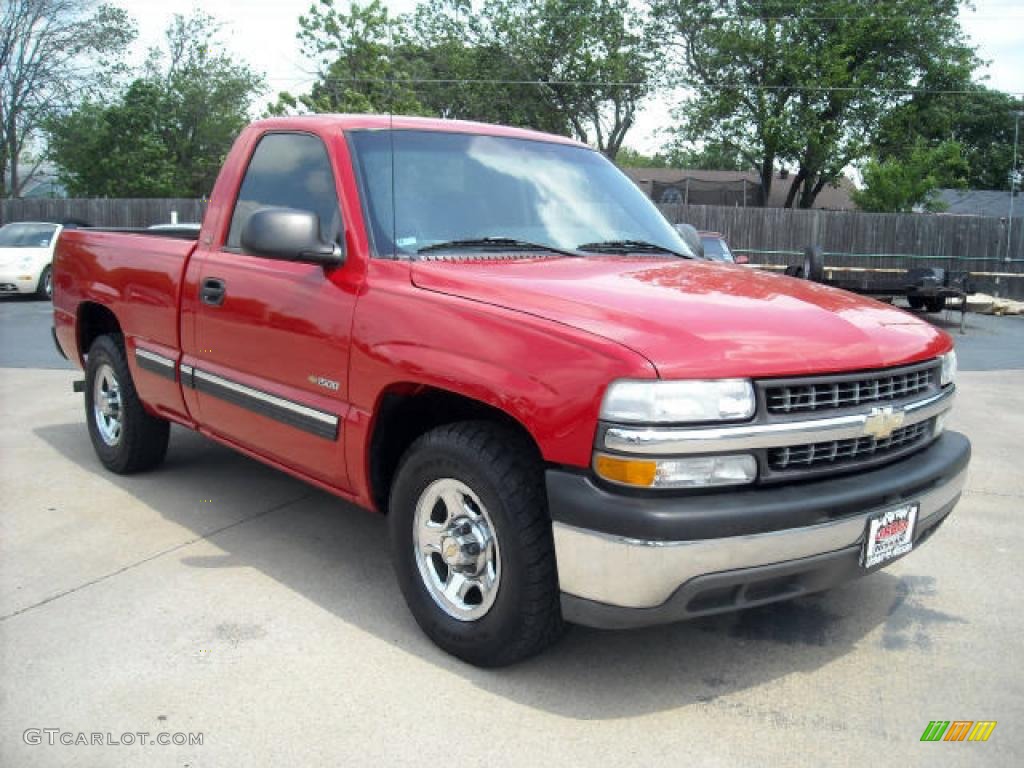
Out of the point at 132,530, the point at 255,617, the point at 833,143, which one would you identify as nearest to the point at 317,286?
the point at 255,617

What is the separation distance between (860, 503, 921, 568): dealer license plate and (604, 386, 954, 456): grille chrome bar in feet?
1.19

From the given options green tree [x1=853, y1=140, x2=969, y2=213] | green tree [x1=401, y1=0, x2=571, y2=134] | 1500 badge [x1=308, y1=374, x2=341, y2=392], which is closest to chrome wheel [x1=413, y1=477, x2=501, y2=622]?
1500 badge [x1=308, y1=374, x2=341, y2=392]

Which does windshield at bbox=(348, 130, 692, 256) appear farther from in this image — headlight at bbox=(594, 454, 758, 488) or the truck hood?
headlight at bbox=(594, 454, 758, 488)

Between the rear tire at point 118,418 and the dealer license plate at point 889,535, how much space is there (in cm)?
401

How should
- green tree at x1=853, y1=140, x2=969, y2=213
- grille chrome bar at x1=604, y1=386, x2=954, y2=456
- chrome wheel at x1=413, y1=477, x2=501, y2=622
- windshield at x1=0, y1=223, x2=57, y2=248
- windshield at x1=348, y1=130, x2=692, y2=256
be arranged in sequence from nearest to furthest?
grille chrome bar at x1=604, y1=386, x2=954, y2=456 → chrome wheel at x1=413, y1=477, x2=501, y2=622 → windshield at x1=348, y1=130, x2=692, y2=256 → windshield at x1=0, y1=223, x2=57, y2=248 → green tree at x1=853, y1=140, x2=969, y2=213

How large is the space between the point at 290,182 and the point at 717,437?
2478 millimetres

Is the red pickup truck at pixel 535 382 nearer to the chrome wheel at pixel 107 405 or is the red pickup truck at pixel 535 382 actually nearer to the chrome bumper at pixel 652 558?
the chrome bumper at pixel 652 558

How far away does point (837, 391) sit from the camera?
3059 millimetres

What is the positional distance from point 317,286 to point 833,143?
36.1 metres

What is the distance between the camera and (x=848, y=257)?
2606 cm

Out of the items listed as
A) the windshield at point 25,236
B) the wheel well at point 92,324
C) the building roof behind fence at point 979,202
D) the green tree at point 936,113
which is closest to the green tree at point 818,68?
the green tree at point 936,113

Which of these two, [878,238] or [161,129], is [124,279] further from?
[161,129]

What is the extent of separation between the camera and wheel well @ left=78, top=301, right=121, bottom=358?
5.79m

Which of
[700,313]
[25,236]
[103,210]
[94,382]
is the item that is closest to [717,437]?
[700,313]
